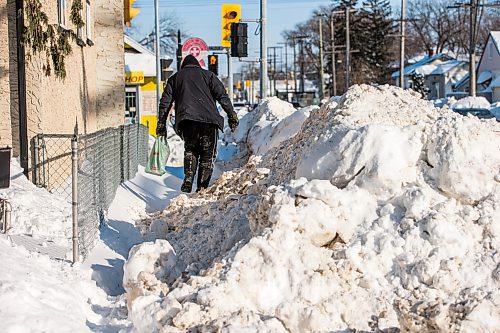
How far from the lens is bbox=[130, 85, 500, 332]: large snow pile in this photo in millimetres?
5062

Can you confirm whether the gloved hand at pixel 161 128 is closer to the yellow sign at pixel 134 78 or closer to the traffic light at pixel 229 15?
the traffic light at pixel 229 15

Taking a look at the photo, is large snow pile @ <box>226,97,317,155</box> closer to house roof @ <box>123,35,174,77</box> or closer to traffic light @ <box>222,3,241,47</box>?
traffic light @ <box>222,3,241,47</box>

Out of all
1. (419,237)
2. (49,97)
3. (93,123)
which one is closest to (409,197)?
(419,237)

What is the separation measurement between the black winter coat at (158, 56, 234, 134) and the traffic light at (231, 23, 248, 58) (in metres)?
8.53

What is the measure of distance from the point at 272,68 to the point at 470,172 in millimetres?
106207

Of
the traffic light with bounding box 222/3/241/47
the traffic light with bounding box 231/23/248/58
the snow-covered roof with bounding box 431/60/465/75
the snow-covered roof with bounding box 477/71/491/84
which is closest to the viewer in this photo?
the traffic light with bounding box 231/23/248/58

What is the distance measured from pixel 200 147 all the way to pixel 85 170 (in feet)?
10.0

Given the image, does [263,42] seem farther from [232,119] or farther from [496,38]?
[496,38]

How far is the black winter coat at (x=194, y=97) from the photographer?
1052 centimetres

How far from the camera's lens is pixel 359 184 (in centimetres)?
630

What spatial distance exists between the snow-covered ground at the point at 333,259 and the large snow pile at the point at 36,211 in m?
0.67

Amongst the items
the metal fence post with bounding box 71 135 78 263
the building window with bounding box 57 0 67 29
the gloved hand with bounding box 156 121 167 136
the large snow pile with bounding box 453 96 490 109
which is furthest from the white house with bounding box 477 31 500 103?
the metal fence post with bounding box 71 135 78 263

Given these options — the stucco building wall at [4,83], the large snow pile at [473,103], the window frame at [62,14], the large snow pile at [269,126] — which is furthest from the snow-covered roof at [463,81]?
the stucco building wall at [4,83]

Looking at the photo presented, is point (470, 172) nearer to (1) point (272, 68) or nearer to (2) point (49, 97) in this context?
(2) point (49, 97)
